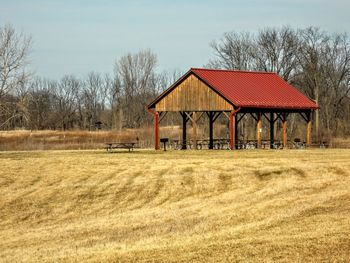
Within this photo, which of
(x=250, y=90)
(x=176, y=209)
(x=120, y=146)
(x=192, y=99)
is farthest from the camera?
(x=120, y=146)

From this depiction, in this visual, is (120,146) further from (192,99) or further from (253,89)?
(253,89)

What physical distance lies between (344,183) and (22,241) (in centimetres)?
1325

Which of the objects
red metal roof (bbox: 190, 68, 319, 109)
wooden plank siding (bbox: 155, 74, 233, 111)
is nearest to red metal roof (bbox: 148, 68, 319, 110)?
red metal roof (bbox: 190, 68, 319, 109)

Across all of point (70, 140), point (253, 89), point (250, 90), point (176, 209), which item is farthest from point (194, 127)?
point (176, 209)

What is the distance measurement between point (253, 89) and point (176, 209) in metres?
28.8

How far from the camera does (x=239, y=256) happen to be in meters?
12.9

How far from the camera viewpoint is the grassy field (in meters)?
14.0

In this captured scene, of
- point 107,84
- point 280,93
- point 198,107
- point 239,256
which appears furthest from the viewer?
point 107,84

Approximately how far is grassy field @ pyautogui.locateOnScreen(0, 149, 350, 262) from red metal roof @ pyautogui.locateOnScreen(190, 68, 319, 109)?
9339 mm

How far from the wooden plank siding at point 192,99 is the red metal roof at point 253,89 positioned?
1.97 feet

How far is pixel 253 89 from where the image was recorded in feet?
164

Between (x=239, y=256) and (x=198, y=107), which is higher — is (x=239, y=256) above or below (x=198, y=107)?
below

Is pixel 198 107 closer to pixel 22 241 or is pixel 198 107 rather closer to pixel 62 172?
pixel 62 172

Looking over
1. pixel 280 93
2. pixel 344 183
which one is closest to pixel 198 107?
pixel 280 93
